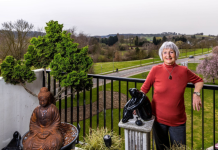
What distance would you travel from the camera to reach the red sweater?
1.35 metres

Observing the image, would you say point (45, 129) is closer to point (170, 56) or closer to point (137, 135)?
point (137, 135)

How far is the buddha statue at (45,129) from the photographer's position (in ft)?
4.62

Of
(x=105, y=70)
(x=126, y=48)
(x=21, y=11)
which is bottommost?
(x=105, y=70)

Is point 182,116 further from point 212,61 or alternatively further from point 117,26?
point 117,26

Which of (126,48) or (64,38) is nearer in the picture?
(64,38)


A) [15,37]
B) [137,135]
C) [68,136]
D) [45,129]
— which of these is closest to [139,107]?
[137,135]

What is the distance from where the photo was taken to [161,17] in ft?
72.0

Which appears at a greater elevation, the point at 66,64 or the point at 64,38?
the point at 64,38

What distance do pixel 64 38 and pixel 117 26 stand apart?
20559 millimetres

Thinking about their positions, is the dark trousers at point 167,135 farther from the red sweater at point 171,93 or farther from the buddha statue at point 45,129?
the buddha statue at point 45,129

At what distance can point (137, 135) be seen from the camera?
1300mm

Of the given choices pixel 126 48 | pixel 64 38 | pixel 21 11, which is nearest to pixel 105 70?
pixel 126 48

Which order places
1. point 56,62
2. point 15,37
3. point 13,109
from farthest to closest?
point 15,37 → point 13,109 → point 56,62

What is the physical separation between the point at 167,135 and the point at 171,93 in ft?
1.25
